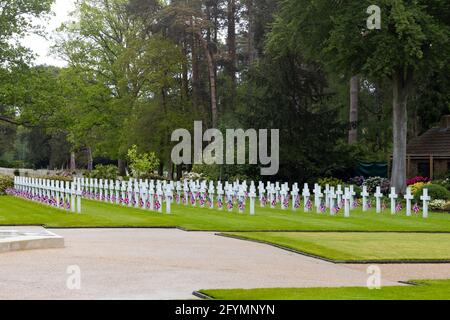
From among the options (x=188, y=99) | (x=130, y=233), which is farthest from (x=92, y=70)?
(x=130, y=233)

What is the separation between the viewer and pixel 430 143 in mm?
47344

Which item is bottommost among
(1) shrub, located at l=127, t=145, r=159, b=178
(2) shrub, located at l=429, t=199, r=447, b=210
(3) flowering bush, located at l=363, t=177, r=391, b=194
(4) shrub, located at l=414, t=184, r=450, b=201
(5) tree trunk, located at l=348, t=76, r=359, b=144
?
Result: (2) shrub, located at l=429, t=199, r=447, b=210

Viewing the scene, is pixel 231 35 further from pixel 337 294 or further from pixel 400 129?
pixel 337 294

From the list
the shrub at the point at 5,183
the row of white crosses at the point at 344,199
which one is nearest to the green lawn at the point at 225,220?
the row of white crosses at the point at 344,199

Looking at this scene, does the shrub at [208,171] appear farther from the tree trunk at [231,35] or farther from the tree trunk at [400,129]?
the tree trunk at [231,35]

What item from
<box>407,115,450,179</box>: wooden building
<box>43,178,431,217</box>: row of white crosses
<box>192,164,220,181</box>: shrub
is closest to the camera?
<box>43,178,431,217</box>: row of white crosses

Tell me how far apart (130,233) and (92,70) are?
50787 mm

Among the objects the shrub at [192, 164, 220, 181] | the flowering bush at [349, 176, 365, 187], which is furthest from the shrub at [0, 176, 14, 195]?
the flowering bush at [349, 176, 365, 187]

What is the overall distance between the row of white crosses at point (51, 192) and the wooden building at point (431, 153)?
792 inches

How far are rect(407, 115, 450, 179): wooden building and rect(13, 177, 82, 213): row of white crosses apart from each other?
2012cm

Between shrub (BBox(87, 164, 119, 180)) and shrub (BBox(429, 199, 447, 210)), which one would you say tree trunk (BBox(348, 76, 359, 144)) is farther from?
shrub (BBox(429, 199, 447, 210))

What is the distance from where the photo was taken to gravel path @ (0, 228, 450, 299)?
1176 cm
